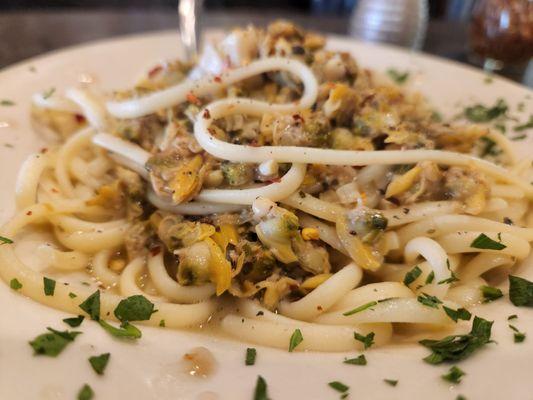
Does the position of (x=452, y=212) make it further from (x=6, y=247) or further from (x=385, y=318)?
(x=6, y=247)

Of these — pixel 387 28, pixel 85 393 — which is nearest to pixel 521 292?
pixel 85 393

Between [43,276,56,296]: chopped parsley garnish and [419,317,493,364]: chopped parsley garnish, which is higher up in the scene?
[43,276,56,296]: chopped parsley garnish

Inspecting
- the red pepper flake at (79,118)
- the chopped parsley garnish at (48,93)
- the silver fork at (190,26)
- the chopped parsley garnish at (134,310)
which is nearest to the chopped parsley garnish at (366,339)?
the chopped parsley garnish at (134,310)

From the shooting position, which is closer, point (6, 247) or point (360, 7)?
point (6, 247)

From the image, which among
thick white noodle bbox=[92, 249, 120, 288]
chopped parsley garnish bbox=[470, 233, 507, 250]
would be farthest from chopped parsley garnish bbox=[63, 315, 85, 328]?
chopped parsley garnish bbox=[470, 233, 507, 250]

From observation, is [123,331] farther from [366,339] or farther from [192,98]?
[192,98]

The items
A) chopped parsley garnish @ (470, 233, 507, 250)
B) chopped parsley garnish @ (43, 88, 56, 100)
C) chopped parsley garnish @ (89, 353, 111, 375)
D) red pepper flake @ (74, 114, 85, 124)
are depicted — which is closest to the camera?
chopped parsley garnish @ (89, 353, 111, 375)

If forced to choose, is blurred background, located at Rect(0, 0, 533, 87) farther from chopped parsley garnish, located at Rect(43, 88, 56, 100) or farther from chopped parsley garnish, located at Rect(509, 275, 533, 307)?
chopped parsley garnish, located at Rect(509, 275, 533, 307)

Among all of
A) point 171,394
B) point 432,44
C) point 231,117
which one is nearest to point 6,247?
point 171,394
